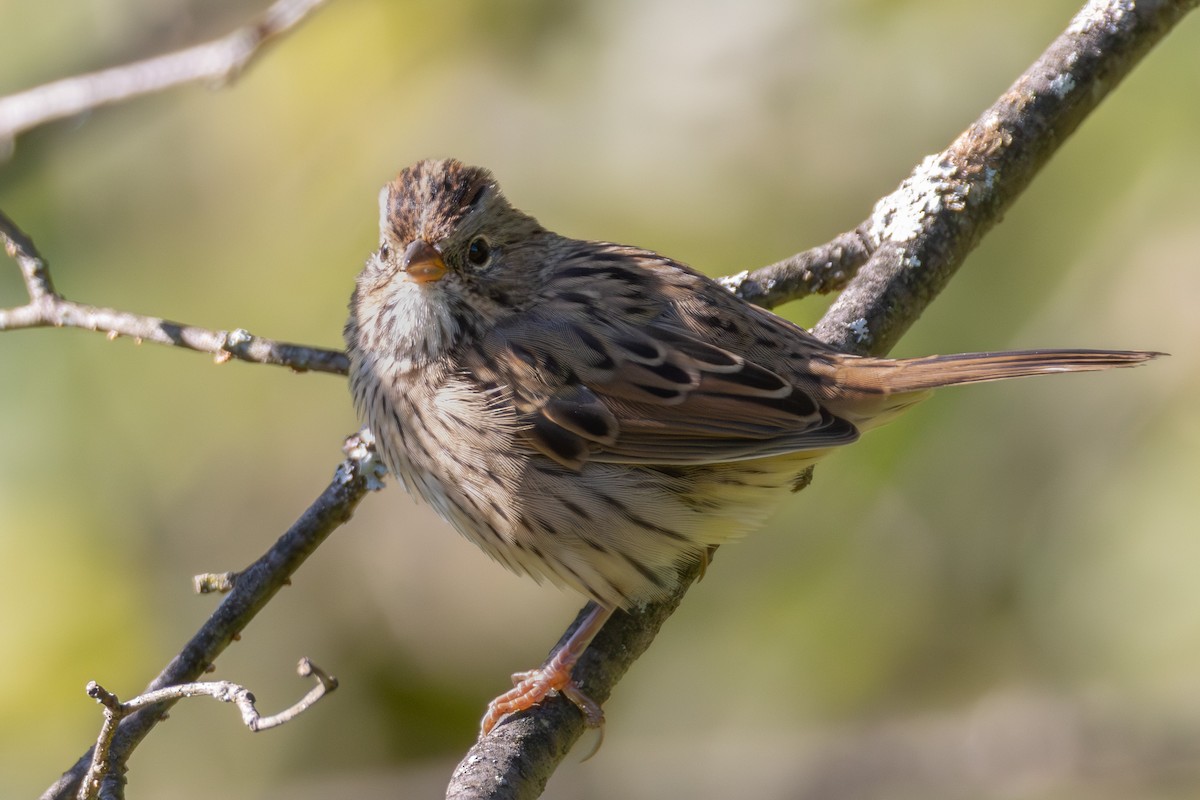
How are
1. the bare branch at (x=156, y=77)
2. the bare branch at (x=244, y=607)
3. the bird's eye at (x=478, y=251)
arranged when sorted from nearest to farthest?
the bare branch at (x=156, y=77) < the bare branch at (x=244, y=607) < the bird's eye at (x=478, y=251)

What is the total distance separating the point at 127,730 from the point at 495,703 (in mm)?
1052

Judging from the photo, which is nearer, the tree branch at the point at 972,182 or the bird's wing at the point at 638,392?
the bird's wing at the point at 638,392

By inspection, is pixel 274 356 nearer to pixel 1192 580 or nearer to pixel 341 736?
pixel 341 736

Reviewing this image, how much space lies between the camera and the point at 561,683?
3551 millimetres

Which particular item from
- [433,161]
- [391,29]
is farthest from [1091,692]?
[391,29]

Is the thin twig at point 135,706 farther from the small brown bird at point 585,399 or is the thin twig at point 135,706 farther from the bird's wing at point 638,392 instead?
the bird's wing at point 638,392

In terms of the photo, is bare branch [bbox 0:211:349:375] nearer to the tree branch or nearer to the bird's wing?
the bird's wing

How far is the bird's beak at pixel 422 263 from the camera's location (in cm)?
383

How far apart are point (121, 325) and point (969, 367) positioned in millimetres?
2391

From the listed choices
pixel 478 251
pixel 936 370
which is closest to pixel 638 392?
pixel 478 251

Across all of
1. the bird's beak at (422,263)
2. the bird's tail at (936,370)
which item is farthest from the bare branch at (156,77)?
the bird's tail at (936,370)

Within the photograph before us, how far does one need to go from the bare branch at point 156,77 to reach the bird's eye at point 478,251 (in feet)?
3.18

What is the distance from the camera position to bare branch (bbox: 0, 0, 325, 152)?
10.1ft

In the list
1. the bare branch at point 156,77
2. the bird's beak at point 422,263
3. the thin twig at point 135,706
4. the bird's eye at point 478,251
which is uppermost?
the bird's eye at point 478,251
